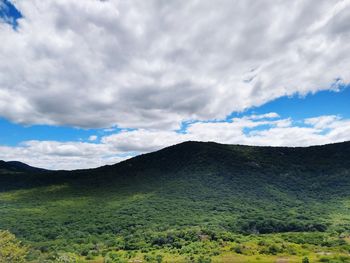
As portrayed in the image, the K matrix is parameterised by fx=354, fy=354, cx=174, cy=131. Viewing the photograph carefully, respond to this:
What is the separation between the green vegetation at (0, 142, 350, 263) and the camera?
344ft

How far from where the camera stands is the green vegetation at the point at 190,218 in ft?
344

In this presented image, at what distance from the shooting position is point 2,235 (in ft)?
215

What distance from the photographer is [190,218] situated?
14738cm

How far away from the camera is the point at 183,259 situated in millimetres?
96688

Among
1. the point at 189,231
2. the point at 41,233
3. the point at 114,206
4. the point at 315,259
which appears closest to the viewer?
the point at 315,259

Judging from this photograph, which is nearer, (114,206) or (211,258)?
(211,258)

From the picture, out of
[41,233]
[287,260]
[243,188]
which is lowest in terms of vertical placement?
[287,260]

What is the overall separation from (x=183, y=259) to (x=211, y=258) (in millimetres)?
7740

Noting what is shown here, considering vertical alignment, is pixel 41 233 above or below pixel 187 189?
below

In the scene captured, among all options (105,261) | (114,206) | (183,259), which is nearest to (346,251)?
(183,259)

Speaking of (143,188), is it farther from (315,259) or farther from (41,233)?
(315,259)

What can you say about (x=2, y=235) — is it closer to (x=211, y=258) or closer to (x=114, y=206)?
(x=211, y=258)

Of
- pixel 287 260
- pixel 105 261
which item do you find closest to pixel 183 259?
pixel 105 261

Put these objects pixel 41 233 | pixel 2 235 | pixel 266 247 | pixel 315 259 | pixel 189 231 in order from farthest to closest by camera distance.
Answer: pixel 41 233
pixel 189 231
pixel 266 247
pixel 315 259
pixel 2 235
